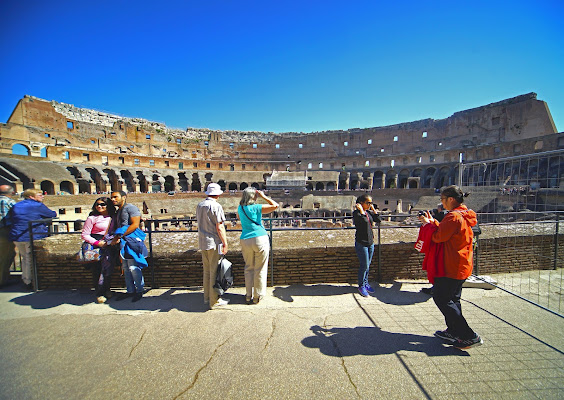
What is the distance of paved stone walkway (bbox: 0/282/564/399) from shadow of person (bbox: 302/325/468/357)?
0.01 m

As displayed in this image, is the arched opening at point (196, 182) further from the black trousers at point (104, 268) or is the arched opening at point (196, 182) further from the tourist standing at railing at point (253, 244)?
the tourist standing at railing at point (253, 244)

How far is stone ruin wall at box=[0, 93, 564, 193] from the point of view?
25.1 meters

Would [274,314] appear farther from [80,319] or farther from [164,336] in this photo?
[80,319]

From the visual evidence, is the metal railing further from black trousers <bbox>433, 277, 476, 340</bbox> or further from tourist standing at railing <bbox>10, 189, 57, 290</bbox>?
black trousers <bbox>433, 277, 476, 340</bbox>

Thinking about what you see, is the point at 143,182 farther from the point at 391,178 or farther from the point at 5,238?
the point at 391,178

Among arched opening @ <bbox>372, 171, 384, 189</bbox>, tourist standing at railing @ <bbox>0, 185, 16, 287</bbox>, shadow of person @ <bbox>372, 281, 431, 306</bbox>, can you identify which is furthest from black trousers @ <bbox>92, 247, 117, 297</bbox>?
arched opening @ <bbox>372, 171, 384, 189</bbox>

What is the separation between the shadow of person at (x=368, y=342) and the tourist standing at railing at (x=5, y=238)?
5.26 meters

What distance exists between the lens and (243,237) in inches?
115

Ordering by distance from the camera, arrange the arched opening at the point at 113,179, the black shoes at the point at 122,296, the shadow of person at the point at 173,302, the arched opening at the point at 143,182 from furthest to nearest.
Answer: the arched opening at the point at 143,182 < the arched opening at the point at 113,179 < the black shoes at the point at 122,296 < the shadow of person at the point at 173,302

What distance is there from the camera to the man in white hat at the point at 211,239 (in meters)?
2.90

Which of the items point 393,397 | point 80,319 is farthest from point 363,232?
point 80,319

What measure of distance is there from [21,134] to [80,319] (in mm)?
35120

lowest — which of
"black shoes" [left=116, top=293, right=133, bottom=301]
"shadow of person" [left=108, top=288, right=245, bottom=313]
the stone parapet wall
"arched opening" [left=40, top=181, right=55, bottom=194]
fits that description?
"shadow of person" [left=108, top=288, right=245, bottom=313]

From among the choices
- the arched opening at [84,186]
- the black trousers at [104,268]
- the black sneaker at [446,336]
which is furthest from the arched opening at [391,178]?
the arched opening at [84,186]
